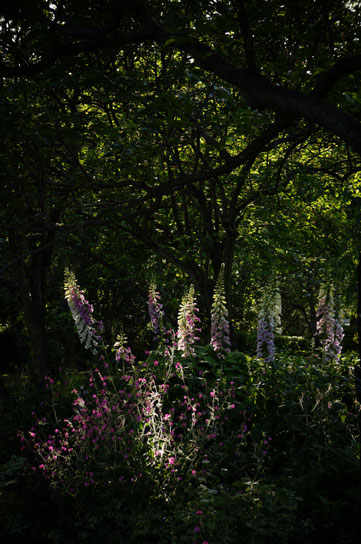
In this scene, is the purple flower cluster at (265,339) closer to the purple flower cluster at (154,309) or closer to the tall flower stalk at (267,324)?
the tall flower stalk at (267,324)


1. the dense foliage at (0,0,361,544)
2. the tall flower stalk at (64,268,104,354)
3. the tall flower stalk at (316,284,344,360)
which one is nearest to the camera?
the dense foliage at (0,0,361,544)

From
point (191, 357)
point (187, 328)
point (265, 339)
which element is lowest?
point (191, 357)

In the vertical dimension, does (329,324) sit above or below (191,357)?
above

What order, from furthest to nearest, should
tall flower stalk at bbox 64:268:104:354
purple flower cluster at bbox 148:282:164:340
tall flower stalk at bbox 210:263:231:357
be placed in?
purple flower cluster at bbox 148:282:164:340, tall flower stalk at bbox 64:268:104:354, tall flower stalk at bbox 210:263:231:357

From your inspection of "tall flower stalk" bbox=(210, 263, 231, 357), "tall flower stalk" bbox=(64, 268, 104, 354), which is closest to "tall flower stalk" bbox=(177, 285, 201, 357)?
"tall flower stalk" bbox=(210, 263, 231, 357)

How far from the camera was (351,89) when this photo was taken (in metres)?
4.90

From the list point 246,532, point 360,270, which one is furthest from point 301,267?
point 246,532

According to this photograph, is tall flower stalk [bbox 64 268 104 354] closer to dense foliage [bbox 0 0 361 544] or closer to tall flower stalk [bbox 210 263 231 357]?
dense foliage [bbox 0 0 361 544]

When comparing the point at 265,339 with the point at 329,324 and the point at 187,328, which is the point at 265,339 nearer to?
the point at 329,324

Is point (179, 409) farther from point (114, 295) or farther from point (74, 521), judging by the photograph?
point (114, 295)

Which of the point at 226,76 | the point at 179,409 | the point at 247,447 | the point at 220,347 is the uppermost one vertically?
the point at 226,76

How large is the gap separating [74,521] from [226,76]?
14.0ft

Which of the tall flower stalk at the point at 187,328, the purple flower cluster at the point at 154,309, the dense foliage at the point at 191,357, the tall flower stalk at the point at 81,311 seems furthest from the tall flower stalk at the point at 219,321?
the tall flower stalk at the point at 81,311

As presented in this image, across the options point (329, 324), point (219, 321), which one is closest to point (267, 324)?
point (219, 321)
